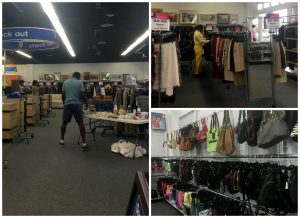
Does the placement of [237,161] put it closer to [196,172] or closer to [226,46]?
[196,172]

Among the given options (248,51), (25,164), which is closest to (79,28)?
(25,164)

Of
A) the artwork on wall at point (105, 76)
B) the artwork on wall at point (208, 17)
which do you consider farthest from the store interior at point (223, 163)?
the artwork on wall at point (105, 76)

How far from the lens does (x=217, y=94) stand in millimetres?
5164

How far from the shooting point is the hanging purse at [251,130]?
306 centimetres

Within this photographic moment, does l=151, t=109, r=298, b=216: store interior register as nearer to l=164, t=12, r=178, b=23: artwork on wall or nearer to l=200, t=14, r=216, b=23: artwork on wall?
l=164, t=12, r=178, b=23: artwork on wall

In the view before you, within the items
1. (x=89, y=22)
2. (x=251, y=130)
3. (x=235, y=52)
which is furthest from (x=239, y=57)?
(x=89, y=22)

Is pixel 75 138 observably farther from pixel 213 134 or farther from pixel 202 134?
pixel 213 134

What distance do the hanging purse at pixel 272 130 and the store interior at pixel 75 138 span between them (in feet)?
4.18

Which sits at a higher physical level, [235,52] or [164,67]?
[235,52]

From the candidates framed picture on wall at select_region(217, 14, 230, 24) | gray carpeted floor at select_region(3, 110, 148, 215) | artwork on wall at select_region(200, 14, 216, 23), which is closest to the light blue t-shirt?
gray carpeted floor at select_region(3, 110, 148, 215)

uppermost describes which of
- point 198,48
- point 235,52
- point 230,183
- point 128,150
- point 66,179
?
point 198,48

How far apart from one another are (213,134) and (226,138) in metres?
0.20

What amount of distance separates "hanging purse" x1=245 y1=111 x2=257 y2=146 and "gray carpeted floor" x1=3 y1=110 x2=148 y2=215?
1.46 meters

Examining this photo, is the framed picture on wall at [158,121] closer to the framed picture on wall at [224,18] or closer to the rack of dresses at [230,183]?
the rack of dresses at [230,183]
